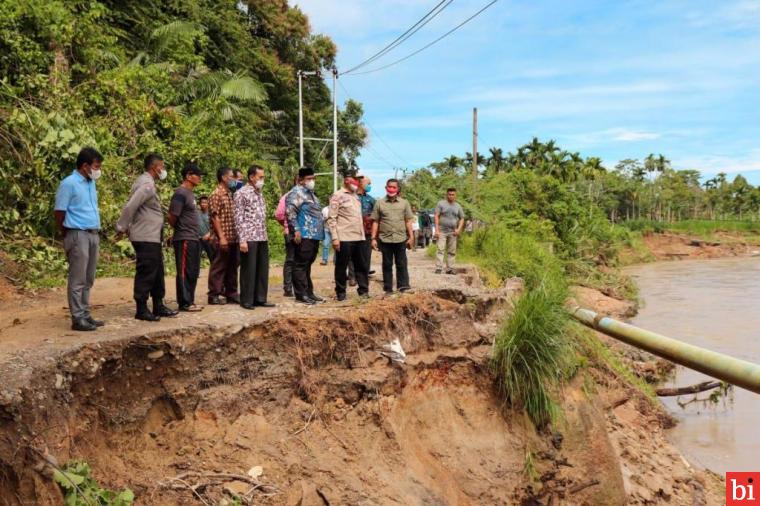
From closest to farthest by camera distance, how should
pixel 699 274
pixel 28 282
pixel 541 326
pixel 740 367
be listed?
pixel 740 367 < pixel 541 326 < pixel 28 282 < pixel 699 274

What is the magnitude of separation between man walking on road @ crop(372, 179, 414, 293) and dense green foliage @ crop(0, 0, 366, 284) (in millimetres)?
5392

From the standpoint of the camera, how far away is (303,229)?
7078 millimetres

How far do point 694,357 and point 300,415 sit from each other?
3445mm

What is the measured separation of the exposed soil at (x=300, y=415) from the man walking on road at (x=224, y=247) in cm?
82

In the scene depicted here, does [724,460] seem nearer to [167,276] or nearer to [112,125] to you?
[167,276]

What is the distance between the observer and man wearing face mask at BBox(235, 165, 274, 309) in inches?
260

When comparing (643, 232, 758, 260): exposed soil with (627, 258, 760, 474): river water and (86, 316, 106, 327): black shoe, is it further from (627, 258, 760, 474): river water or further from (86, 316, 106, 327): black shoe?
(86, 316, 106, 327): black shoe

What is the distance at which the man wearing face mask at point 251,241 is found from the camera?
659 cm

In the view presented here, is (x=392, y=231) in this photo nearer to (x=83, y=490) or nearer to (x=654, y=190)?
(x=83, y=490)

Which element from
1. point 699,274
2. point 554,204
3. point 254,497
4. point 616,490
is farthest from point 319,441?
point 699,274

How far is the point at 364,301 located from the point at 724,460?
601 cm

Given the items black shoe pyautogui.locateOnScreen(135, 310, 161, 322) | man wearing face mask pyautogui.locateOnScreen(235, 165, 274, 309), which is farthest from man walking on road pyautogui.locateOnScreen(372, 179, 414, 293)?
black shoe pyautogui.locateOnScreen(135, 310, 161, 322)

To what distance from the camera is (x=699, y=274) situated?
3562 cm

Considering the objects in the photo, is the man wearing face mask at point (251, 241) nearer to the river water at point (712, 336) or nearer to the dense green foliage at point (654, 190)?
the river water at point (712, 336)
